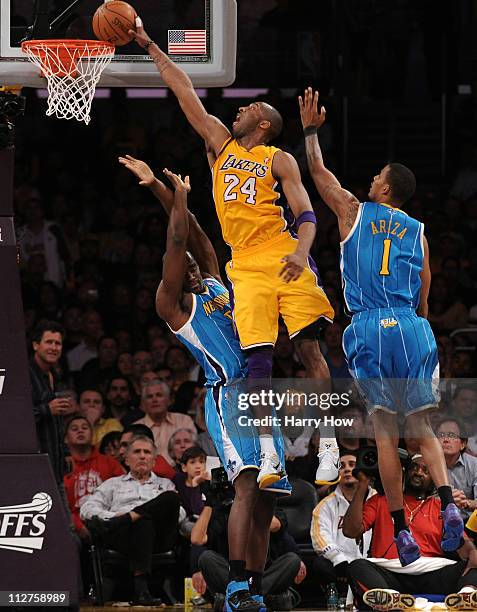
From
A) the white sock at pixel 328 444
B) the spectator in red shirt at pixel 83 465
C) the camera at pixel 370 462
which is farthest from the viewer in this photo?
the spectator in red shirt at pixel 83 465

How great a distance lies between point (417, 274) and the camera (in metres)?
9.88

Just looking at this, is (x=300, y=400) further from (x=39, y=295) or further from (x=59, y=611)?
(x=39, y=295)

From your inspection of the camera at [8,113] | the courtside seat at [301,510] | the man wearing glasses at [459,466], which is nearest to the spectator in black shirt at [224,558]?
the courtside seat at [301,510]

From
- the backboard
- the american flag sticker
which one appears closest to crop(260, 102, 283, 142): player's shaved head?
the backboard

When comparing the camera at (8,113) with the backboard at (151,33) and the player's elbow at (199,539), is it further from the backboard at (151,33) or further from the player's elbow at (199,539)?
the player's elbow at (199,539)

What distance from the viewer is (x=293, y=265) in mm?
9281

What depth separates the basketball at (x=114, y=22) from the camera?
9.70m

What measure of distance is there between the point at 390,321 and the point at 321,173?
1.12 m

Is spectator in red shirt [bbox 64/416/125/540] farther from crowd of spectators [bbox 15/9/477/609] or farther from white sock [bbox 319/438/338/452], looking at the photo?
white sock [bbox 319/438/338/452]

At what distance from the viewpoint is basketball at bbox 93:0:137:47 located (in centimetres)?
970

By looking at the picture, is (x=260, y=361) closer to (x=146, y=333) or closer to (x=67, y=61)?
(x=67, y=61)

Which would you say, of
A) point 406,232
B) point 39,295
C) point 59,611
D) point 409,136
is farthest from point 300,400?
point 409,136

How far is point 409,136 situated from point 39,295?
526cm

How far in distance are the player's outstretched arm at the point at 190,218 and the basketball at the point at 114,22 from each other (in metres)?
0.79
